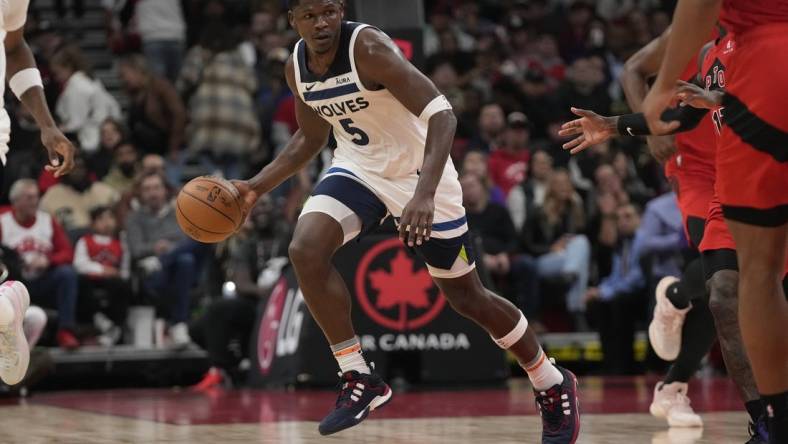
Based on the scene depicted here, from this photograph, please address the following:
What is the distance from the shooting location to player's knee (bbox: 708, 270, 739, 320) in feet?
18.2

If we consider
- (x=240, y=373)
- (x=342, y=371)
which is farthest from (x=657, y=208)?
(x=342, y=371)

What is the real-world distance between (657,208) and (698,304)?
14.4 feet

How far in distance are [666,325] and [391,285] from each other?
300cm

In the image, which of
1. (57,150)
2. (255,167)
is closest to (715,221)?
(57,150)

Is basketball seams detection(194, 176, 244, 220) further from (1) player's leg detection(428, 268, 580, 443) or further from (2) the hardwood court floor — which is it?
(2) the hardwood court floor

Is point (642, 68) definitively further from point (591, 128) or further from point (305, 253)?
point (305, 253)

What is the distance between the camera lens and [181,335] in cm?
1151

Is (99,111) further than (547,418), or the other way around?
(99,111)

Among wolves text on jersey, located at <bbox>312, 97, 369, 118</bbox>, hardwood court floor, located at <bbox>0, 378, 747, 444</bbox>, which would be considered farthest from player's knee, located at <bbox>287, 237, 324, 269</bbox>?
hardwood court floor, located at <bbox>0, 378, 747, 444</bbox>

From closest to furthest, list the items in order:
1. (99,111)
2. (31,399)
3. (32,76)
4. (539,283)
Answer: (32,76), (31,399), (539,283), (99,111)

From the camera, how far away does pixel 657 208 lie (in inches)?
446

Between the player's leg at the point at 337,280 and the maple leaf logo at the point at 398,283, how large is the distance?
13.0 feet

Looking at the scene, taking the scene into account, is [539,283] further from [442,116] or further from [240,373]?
[442,116]

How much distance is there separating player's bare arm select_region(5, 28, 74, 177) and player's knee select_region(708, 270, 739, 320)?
9.33 feet
